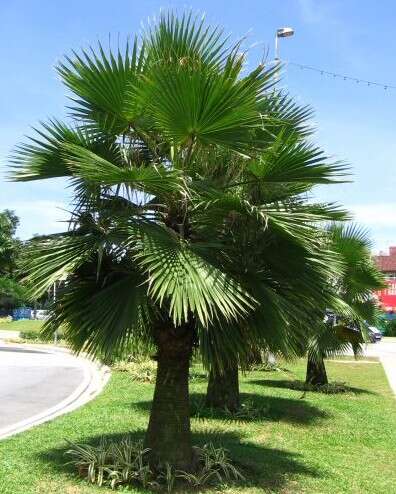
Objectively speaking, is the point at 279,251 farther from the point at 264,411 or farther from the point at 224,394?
the point at 264,411

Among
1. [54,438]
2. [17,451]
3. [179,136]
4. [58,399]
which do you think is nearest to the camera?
[179,136]

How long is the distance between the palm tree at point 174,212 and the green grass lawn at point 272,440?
1.05 meters

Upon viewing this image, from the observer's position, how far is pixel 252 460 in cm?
707

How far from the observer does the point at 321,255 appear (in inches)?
244

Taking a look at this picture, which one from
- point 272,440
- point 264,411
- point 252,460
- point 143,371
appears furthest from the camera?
point 143,371

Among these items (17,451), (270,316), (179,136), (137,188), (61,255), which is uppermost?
(179,136)

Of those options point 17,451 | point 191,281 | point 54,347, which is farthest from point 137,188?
point 54,347

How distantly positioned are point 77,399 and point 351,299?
247 inches

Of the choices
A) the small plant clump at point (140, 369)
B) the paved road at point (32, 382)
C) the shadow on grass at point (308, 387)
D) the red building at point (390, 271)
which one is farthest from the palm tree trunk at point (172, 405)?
the red building at point (390, 271)

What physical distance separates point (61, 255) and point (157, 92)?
1.60 meters

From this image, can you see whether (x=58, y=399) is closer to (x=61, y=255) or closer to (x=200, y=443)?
(x=200, y=443)

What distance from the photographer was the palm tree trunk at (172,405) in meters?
6.09

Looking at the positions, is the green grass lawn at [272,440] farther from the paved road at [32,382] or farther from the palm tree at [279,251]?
the palm tree at [279,251]

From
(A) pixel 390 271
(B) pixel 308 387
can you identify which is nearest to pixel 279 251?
(B) pixel 308 387
